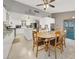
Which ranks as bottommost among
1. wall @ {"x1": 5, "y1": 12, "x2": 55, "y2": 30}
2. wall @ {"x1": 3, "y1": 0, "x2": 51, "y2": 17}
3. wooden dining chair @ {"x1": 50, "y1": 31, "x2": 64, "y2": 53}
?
wooden dining chair @ {"x1": 50, "y1": 31, "x2": 64, "y2": 53}

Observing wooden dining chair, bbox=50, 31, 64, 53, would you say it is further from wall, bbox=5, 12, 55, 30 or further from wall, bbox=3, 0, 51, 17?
wall, bbox=3, 0, 51, 17

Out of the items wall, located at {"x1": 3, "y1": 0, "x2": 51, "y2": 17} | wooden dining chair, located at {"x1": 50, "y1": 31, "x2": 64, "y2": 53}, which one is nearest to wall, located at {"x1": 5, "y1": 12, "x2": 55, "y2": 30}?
wall, located at {"x1": 3, "y1": 0, "x2": 51, "y2": 17}

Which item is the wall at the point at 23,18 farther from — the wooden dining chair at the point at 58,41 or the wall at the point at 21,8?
the wooden dining chair at the point at 58,41

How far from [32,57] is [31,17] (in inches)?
97.5

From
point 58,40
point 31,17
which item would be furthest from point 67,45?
point 31,17

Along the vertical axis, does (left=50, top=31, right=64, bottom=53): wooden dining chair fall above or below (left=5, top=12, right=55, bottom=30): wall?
below

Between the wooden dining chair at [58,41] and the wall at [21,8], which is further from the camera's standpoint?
the wall at [21,8]

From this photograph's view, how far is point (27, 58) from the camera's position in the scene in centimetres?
224

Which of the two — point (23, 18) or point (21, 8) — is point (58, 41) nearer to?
point (23, 18)

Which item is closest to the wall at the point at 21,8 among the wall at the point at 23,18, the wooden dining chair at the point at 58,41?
the wall at the point at 23,18

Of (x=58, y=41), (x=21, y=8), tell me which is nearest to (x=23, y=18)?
(x=21, y=8)

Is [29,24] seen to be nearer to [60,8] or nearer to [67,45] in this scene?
[60,8]

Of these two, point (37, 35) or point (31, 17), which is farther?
point (31, 17)
